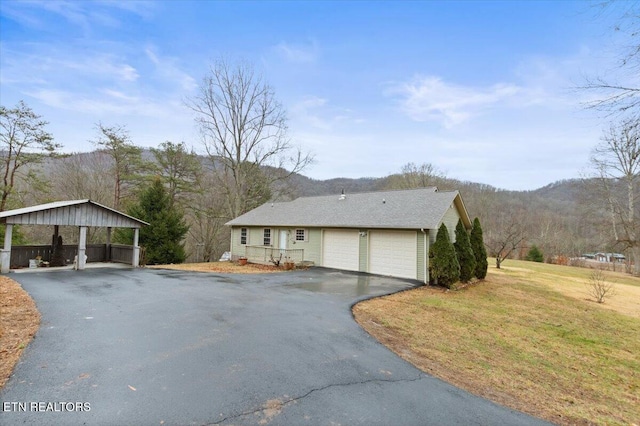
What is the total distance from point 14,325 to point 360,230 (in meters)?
12.3

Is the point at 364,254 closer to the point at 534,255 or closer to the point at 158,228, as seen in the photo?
the point at 158,228

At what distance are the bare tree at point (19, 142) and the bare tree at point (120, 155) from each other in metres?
3.05

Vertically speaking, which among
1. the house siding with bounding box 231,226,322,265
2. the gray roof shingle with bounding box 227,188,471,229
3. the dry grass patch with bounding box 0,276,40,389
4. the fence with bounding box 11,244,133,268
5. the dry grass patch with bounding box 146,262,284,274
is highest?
the gray roof shingle with bounding box 227,188,471,229

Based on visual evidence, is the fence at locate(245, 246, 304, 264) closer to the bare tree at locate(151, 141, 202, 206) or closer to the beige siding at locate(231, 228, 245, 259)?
the beige siding at locate(231, 228, 245, 259)

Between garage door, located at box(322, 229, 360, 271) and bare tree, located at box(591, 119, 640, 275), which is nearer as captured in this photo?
garage door, located at box(322, 229, 360, 271)

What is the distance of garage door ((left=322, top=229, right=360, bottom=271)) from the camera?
1524cm

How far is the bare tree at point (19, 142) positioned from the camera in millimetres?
17219

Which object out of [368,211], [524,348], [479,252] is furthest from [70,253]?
[479,252]

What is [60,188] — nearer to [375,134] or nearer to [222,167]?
[222,167]

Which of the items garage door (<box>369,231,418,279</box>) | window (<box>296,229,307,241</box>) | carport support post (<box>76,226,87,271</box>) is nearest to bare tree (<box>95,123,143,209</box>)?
carport support post (<box>76,226,87,271</box>)

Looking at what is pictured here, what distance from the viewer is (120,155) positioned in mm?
22281

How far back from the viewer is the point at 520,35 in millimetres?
11516

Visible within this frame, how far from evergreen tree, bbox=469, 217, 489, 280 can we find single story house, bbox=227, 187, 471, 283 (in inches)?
40.9

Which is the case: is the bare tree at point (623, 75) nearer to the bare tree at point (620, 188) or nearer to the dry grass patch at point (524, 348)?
the dry grass patch at point (524, 348)
